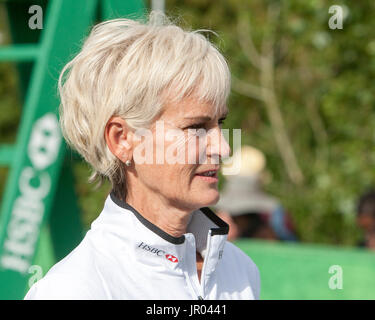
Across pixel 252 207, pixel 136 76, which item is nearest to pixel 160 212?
pixel 136 76

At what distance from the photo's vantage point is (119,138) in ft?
5.13

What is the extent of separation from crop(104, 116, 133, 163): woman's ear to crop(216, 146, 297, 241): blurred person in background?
3.44 metres

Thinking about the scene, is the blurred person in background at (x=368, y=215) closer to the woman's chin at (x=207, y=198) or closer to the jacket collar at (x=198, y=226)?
the jacket collar at (x=198, y=226)

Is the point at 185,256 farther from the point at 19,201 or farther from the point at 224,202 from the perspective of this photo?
the point at 224,202

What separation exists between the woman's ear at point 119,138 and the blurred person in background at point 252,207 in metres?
3.44

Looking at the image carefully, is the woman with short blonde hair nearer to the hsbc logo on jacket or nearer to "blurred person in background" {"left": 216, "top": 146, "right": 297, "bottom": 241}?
the hsbc logo on jacket

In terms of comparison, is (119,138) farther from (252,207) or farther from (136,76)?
(252,207)

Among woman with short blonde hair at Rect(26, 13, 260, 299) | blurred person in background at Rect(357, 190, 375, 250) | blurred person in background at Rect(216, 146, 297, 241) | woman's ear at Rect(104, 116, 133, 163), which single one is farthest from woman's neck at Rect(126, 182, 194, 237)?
blurred person in background at Rect(216, 146, 297, 241)

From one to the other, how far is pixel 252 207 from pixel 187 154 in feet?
18.1

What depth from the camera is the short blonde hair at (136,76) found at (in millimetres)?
1486
